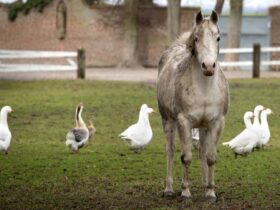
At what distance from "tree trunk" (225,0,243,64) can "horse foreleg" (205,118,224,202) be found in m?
33.7

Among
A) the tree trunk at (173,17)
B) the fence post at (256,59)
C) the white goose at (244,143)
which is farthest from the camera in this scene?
the tree trunk at (173,17)

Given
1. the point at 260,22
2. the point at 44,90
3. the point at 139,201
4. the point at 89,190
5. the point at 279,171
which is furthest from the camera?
the point at 260,22

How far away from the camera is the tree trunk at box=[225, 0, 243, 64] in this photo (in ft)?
147

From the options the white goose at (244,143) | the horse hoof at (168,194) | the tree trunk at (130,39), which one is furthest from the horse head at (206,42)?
the tree trunk at (130,39)

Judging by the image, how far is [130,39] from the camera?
5128cm

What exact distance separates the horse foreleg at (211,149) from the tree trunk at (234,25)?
33.7 meters

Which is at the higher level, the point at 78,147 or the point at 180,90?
the point at 180,90

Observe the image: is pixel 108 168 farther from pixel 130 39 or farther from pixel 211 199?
pixel 130 39

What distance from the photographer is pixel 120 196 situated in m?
11.7

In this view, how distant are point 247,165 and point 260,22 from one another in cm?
3835

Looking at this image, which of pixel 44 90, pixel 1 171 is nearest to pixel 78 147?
pixel 1 171

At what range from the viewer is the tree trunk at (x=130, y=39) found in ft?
167

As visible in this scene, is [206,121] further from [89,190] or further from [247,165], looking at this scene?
[247,165]

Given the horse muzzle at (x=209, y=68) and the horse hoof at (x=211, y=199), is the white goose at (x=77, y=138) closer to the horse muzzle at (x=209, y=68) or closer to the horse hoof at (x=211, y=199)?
Result: the horse hoof at (x=211, y=199)
